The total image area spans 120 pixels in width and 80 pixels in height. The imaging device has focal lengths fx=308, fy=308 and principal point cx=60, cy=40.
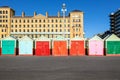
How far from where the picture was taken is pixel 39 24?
16400cm

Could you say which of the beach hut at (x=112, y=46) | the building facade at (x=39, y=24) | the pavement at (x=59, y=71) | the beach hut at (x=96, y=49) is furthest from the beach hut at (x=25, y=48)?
the building facade at (x=39, y=24)

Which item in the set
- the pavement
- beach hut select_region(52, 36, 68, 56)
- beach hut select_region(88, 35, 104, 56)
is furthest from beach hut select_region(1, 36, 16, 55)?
the pavement

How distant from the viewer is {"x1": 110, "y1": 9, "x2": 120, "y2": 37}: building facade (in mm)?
169325

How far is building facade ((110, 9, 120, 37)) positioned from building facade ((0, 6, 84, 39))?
21.3 meters

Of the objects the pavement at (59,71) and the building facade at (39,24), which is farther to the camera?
the building facade at (39,24)

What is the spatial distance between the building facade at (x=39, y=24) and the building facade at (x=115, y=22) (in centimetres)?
2131

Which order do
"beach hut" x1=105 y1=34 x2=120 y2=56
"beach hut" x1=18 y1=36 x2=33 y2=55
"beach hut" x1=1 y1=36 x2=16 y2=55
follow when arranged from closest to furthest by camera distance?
"beach hut" x1=105 y1=34 x2=120 y2=56 < "beach hut" x1=1 y1=36 x2=16 y2=55 < "beach hut" x1=18 y1=36 x2=33 y2=55

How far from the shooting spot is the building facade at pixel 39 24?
530ft

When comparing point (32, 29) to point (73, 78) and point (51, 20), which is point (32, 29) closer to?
point (51, 20)

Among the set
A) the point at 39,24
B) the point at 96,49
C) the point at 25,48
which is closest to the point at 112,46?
the point at 96,49

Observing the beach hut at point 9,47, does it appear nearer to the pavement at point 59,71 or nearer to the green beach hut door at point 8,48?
the green beach hut door at point 8,48

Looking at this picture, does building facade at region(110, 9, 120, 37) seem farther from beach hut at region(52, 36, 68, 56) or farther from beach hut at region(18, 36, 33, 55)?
beach hut at region(18, 36, 33, 55)

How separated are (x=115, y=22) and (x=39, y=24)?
146 ft

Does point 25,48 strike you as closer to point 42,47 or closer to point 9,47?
point 9,47
